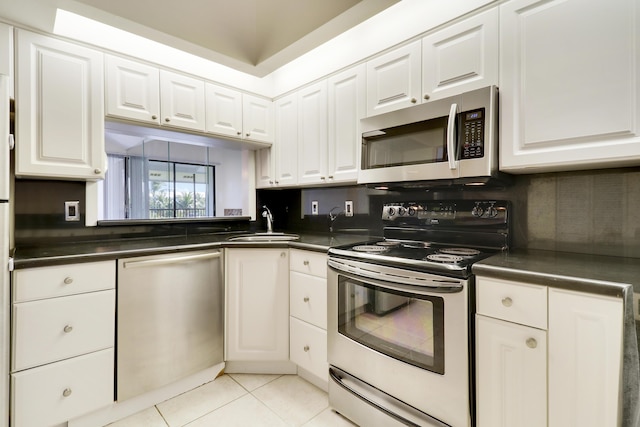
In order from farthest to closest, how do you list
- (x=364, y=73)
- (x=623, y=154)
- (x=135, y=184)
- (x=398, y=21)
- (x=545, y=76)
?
(x=135, y=184)
(x=364, y=73)
(x=398, y=21)
(x=545, y=76)
(x=623, y=154)

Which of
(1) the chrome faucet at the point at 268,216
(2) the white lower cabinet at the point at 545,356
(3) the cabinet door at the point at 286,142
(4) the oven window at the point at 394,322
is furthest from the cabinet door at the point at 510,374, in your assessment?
(1) the chrome faucet at the point at 268,216

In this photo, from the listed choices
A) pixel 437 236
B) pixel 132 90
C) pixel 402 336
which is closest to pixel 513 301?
pixel 402 336

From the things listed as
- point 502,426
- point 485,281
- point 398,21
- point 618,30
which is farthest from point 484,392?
point 398,21

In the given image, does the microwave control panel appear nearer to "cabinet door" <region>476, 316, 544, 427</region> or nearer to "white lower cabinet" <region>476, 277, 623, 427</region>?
"white lower cabinet" <region>476, 277, 623, 427</region>

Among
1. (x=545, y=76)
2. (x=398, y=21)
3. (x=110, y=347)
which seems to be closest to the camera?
(x=545, y=76)

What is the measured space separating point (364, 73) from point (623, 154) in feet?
4.66

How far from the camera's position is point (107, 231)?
2141 millimetres

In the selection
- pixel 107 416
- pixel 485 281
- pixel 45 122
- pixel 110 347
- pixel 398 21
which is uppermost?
pixel 398 21

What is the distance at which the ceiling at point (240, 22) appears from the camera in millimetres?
1559

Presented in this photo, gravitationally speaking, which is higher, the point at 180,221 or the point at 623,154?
the point at 623,154

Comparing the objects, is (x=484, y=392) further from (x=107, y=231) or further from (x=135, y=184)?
(x=135, y=184)

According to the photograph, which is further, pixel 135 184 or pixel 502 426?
pixel 135 184

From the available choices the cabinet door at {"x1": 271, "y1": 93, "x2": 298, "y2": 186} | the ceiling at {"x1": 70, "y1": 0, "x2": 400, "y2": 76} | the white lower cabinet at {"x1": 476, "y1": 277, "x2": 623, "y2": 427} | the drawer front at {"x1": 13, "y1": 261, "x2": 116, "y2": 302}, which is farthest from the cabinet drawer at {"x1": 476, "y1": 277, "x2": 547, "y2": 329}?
the drawer front at {"x1": 13, "y1": 261, "x2": 116, "y2": 302}

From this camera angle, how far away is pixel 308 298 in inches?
77.0
